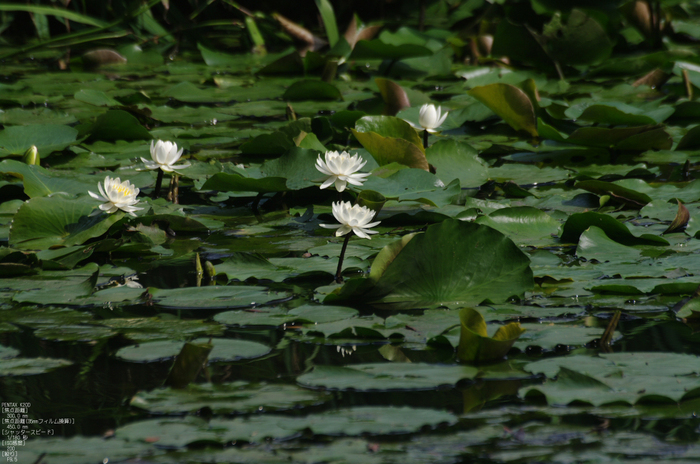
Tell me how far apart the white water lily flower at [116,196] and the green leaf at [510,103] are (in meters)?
1.41

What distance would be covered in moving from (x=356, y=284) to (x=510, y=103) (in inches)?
60.8

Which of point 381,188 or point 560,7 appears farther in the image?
point 560,7

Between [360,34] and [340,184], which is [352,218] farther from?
[360,34]

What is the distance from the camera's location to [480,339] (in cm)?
116

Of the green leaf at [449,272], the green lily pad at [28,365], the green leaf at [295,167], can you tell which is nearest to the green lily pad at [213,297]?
the green leaf at [449,272]

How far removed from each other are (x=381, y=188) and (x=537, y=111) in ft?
3.62

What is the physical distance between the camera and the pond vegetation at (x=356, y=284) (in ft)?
3.31

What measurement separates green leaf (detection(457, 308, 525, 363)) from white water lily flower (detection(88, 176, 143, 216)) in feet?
3.22

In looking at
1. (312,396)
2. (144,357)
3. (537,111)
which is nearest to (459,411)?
(312,396)

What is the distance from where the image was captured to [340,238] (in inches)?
75.0

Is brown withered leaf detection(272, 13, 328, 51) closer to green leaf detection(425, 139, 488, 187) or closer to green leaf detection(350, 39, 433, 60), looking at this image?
green leaf detection(350, 39, 433, 60)

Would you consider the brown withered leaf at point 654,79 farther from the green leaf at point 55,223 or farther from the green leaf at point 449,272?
the green leaf at point 55,223

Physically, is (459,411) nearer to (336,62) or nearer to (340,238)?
(340,238)

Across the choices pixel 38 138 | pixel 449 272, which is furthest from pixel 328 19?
pixel 449 272
